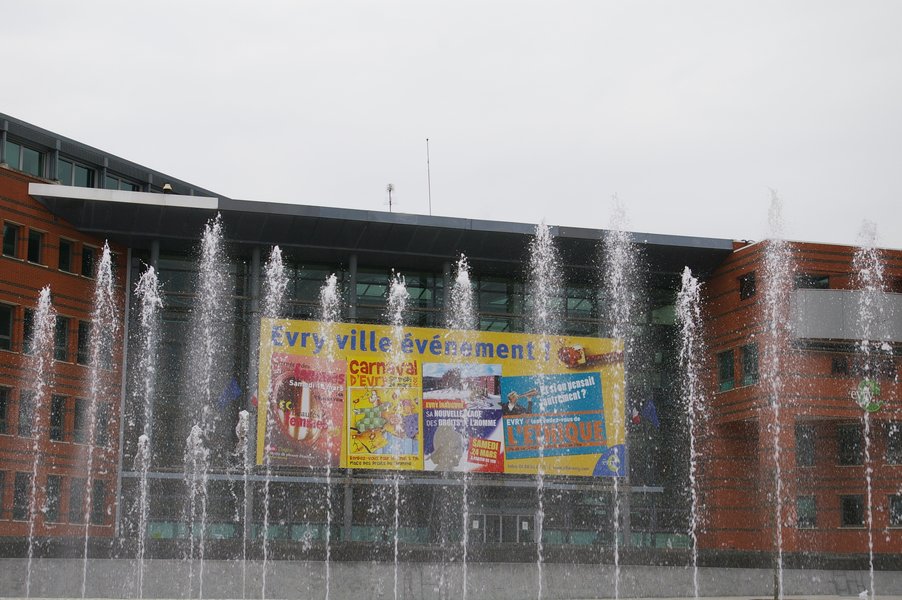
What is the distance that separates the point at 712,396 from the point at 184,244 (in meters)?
20.3

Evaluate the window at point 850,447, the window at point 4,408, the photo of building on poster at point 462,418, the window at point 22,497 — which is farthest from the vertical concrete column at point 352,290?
the window at point 850,447

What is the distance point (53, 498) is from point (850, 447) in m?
27.8

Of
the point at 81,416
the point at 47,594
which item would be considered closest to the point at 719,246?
the point at 81,416

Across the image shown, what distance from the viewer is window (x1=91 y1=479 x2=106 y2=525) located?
135 ft

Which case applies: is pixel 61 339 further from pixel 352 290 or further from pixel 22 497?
pixel 352 290

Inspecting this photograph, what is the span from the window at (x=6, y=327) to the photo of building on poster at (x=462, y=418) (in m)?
13.8

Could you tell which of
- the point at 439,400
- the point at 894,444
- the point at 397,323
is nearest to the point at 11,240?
the point at 397,323

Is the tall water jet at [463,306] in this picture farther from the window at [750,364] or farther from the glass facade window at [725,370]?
the window at [750,364]

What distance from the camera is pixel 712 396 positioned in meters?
47.2

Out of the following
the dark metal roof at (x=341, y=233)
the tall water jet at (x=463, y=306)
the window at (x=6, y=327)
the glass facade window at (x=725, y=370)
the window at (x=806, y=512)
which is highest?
the dark metal roof at (x=341, y=233)

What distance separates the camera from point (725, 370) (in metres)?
46.8

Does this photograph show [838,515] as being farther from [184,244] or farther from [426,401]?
[184,244]

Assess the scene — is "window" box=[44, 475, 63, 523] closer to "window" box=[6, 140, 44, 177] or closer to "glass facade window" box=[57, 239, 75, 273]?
"glass facade window" box=[57, 239, 75, 273]

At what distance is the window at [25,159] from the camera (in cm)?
4297
